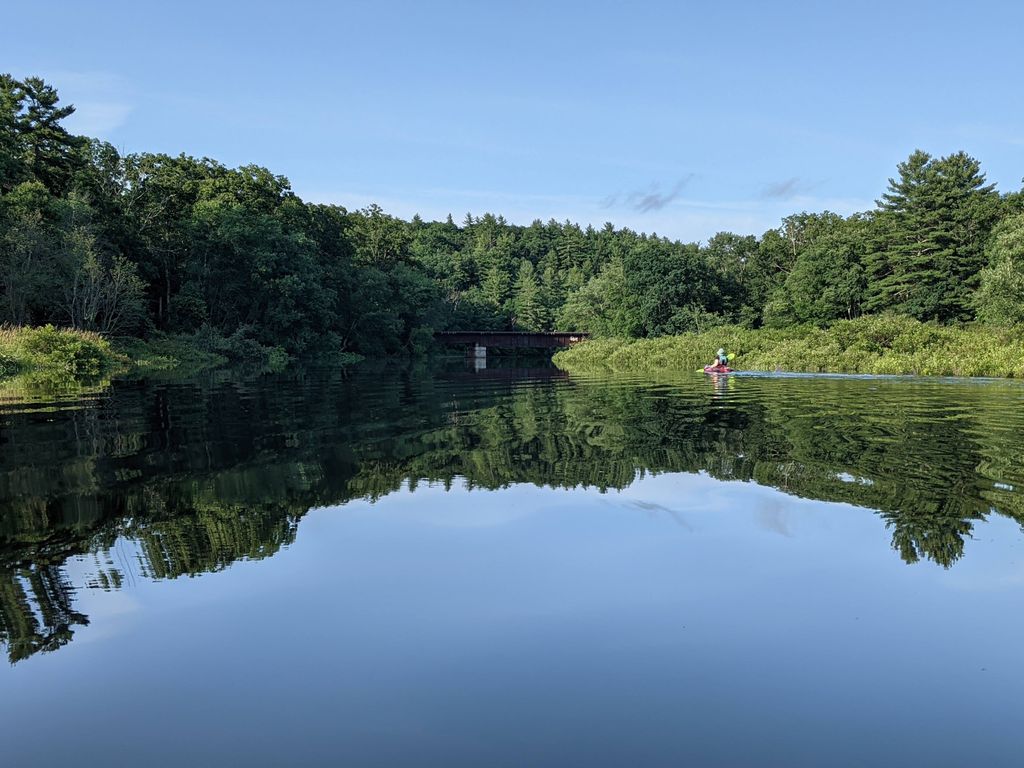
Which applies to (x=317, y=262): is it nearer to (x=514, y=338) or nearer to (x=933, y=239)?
(x=514, y=338)

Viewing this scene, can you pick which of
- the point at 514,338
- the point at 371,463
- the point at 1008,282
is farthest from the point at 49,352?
the point at 514,338

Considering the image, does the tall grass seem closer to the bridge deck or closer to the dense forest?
the dense forest

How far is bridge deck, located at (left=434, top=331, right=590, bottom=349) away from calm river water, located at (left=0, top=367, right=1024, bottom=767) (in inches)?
3860

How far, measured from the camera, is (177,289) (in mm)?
74438

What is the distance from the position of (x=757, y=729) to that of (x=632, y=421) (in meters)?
16.0

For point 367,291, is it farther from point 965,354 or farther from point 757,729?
point 757,729

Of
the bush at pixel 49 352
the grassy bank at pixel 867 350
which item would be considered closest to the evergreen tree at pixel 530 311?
the grassy bank at pixel 867 350

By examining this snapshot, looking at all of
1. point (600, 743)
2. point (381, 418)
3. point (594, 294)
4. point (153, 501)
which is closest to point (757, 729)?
point (600, 743)

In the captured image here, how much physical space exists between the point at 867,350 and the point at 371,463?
4333 centimetres

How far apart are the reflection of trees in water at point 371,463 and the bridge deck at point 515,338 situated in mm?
86893

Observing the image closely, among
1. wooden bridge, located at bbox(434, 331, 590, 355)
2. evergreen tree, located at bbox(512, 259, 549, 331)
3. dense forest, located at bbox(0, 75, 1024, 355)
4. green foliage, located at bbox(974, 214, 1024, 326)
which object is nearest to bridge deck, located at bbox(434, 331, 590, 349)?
wooden bridge, located at bbox(434, 331, 590, 355)

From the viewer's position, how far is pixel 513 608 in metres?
6.31

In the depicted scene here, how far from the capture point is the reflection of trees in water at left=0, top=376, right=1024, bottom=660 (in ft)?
26.1

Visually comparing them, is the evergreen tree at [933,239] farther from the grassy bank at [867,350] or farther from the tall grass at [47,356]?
the tall grass at [47,356]
